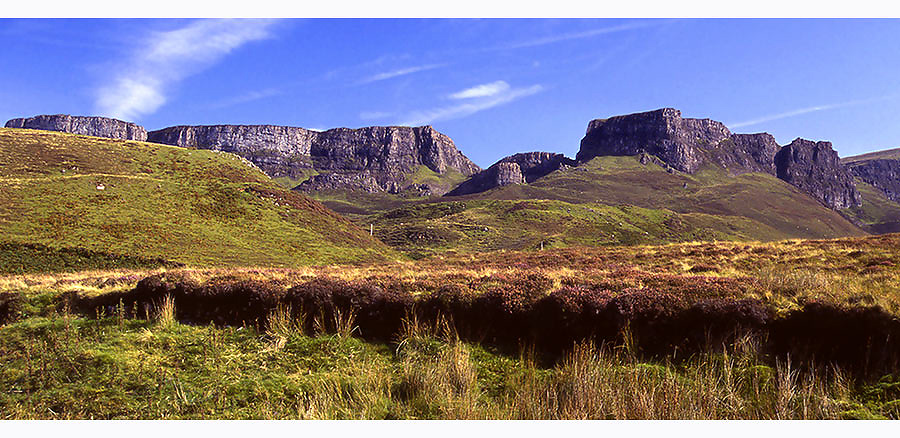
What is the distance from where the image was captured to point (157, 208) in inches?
2827

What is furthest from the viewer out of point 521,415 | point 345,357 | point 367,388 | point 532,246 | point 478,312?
point 532,246

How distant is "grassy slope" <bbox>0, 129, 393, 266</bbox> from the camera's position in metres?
59.3

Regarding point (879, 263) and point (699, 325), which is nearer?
point (699, 325)

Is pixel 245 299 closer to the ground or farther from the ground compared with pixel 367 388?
Answer: farther from the ground

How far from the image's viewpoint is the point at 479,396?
6414mm

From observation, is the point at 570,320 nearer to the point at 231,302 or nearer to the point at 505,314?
the point at 505,314

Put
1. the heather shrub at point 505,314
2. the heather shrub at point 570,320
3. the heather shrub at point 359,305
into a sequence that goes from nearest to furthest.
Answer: the heather shrub at point 570,320 → the heather shrub at point 505,314 → the heather shrub at point 359,305

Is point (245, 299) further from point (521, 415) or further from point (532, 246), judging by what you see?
point (532, 246)

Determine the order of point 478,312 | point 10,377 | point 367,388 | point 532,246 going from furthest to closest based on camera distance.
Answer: point 532,246 → point 478,312 → point 10,377 → point 367,388

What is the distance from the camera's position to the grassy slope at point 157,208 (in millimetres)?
59312

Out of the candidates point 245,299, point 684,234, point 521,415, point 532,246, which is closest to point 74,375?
point 245,299

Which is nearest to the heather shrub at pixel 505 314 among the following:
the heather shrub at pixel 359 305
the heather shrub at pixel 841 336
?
the heather shrub at pixel 359 305

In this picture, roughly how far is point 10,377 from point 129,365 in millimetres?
1759

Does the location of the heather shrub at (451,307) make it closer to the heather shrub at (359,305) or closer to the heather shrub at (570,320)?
the heather shrub at (359,305)
